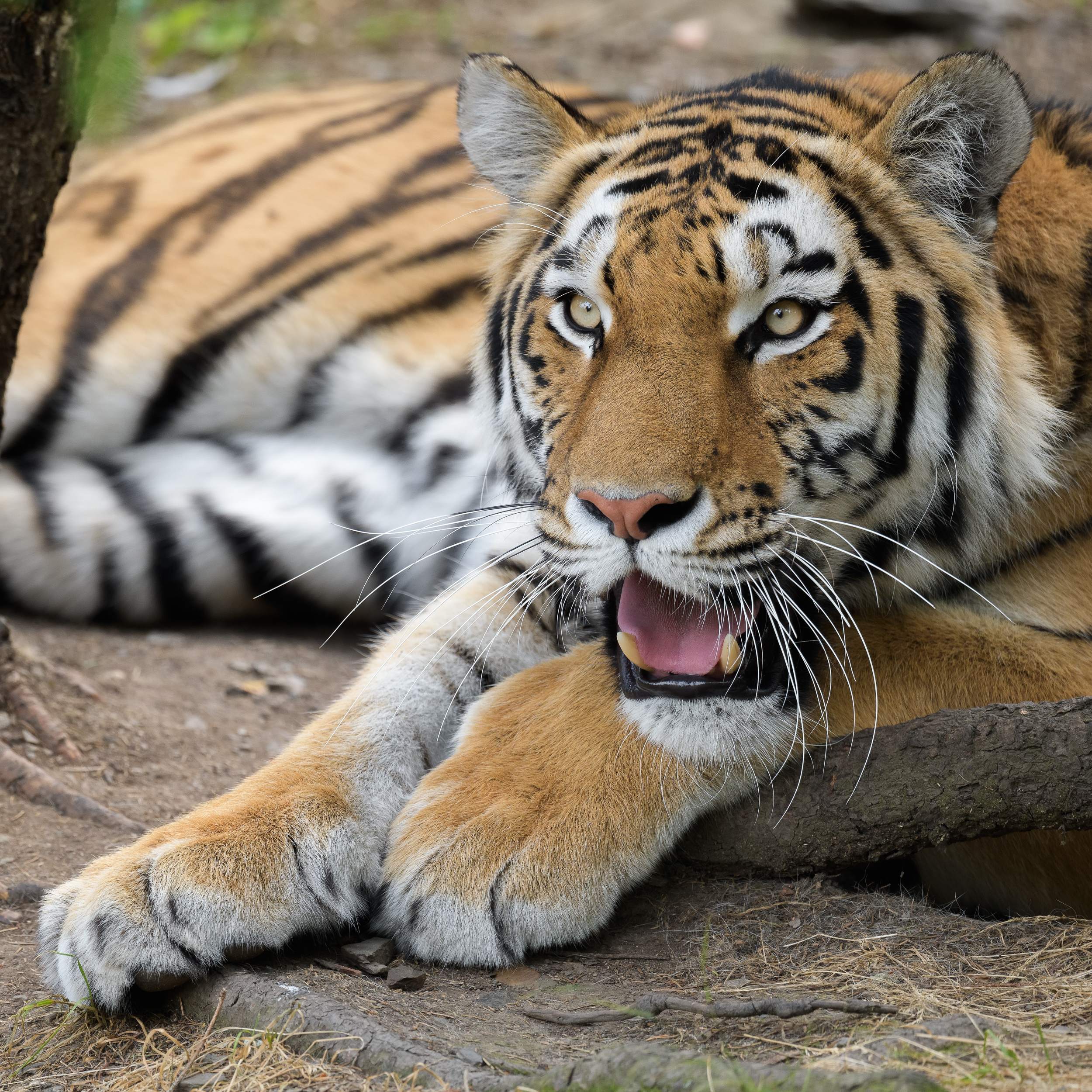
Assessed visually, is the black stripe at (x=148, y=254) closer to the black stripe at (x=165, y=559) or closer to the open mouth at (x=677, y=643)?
the black stripe at (x=165, y=559)

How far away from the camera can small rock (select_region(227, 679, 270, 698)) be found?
316 cm

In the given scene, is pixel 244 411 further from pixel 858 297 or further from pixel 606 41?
pixel 606 41

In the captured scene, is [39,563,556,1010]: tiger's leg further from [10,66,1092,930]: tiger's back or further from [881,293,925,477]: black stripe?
[10,66,1092,930]: tiger's back

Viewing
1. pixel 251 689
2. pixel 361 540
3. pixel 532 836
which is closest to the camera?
pixel 532 836

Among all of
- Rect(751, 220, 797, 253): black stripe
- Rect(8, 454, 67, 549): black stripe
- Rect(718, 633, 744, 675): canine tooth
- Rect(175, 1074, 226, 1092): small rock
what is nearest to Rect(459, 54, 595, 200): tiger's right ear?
Rect(751, 220, 797, 253): black stripe

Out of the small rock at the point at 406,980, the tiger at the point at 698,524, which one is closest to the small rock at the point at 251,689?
the tiger at the point at 698,524

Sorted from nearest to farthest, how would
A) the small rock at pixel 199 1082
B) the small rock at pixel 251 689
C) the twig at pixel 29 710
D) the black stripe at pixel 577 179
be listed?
the small rock at pixel 199 1082 < the black stripe at pixel 577 179 < the twig at pixel 29 710 < the small rock at pixel 251 689

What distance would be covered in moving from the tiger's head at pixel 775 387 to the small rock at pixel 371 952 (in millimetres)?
501

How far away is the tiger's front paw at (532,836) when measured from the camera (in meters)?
1.95

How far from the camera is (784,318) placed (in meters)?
2.01

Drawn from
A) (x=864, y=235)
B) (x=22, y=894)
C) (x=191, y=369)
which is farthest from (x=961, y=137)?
(x=191, y=369)

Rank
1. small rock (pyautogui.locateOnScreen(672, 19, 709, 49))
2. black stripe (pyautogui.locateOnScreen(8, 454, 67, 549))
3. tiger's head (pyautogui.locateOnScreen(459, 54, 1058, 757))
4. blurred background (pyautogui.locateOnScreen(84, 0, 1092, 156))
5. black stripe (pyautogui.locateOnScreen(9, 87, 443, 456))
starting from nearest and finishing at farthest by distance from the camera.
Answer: tiger's head (pyautogui.locateOnScreen(459, 54, 1058, 757)) < black stripe (pyautogui.locateOnScreen(8, 454, 67, 549)) < black stripe (pyautogui.locateOnScreen(9, 87, 443, 456)) < blurred background (pyautogui.locateOnScreen(84, 0, 1092, 156)) < small rock (pyautogui.locateOnScreen(672, 19, 709, 49))

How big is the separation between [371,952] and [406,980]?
9 cm

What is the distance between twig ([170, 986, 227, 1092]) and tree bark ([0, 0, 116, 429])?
1.30m
